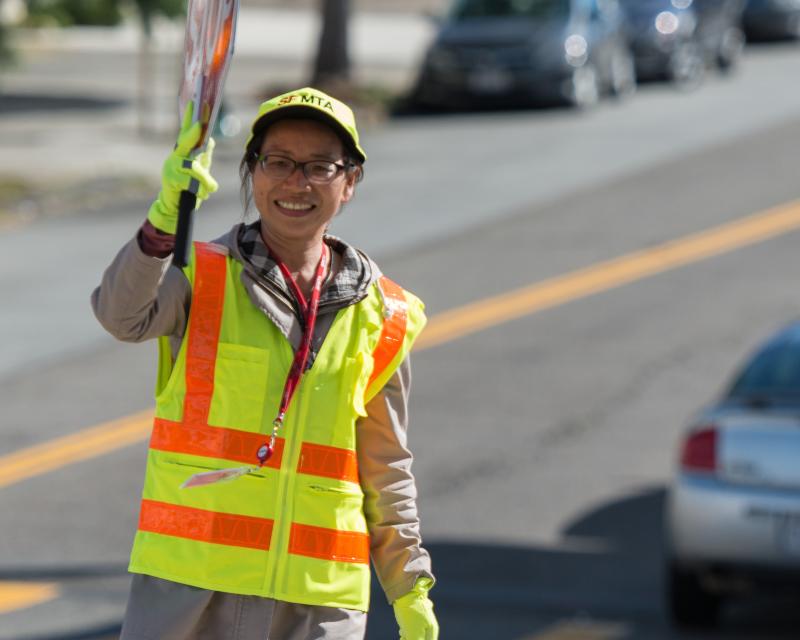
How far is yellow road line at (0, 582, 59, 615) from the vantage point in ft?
32.6

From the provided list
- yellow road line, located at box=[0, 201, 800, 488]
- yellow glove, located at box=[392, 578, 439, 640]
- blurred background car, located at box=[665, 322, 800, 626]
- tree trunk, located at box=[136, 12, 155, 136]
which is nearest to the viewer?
yellow glove, located at box=[392, 578, 439, 640]

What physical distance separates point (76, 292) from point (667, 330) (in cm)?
529

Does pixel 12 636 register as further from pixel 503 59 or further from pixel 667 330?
pixel 503 59

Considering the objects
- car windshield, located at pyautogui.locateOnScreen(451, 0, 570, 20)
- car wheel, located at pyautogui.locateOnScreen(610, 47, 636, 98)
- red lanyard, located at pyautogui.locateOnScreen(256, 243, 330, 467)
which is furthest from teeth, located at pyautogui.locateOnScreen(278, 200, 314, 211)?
car wheel, located at pyautogui.locateOnScreen(610, 47, 636, 98)

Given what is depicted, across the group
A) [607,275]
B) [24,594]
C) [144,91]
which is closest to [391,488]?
[24,594]

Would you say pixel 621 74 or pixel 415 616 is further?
pixel 621 74

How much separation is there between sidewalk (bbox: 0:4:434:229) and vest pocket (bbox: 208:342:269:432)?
507 inches

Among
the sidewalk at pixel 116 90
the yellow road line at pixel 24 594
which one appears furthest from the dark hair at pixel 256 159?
the sidewalk at pixel 116 90

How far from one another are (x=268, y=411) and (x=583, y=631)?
5.98 m

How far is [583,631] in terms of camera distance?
9.75 metres

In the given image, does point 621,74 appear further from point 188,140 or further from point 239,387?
point 188,140

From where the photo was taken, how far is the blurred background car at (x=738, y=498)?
9.38 metres

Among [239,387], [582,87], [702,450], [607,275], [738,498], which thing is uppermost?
[582,87]

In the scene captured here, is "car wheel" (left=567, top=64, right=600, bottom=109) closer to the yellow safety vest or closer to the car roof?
the car roof
